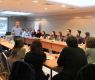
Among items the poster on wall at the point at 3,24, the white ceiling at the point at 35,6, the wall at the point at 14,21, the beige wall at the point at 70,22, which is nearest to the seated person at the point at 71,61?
the white ceiling at the point at 35,6

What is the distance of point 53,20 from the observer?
13375 millimetres

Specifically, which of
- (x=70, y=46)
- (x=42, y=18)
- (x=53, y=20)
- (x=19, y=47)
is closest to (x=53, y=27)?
(x=53, y=20)

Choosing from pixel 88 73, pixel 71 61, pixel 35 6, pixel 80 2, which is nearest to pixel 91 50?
pixel 71 61

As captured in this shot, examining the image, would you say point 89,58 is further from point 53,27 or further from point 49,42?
point 53,27

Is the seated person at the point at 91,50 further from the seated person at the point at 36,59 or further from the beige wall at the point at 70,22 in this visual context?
the beige wall at the point at 70,22

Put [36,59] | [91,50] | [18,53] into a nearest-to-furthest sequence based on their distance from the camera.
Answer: [36,59] → [91,50] → [18,53]

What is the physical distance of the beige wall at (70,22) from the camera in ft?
32.9

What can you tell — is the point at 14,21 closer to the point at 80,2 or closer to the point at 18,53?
the point at 80,2

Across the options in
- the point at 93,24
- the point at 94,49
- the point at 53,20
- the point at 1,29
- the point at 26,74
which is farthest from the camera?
the point at 1,29

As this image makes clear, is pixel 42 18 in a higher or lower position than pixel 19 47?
higher

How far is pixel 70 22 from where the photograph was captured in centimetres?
1160

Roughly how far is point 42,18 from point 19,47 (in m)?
11.0

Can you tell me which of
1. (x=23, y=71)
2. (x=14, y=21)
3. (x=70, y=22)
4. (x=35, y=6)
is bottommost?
(x=23, y=71)

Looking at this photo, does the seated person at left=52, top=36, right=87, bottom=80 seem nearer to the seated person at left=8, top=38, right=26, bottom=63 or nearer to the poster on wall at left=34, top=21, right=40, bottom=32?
the seated person at left=8, top=38, right=26, bottom=63
